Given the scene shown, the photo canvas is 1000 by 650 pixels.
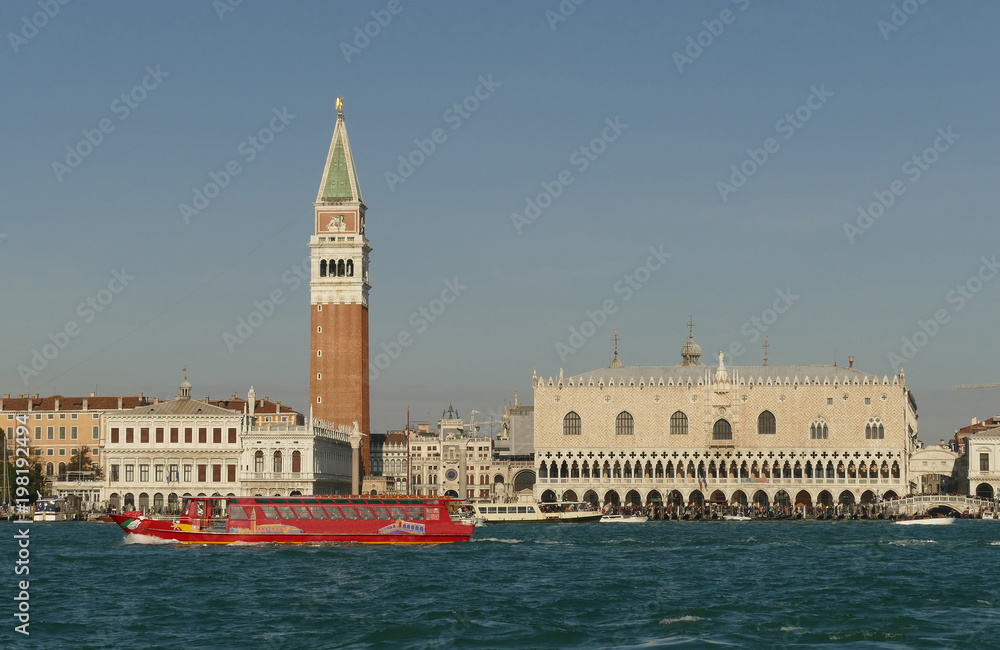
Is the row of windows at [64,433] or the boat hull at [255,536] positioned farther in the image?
the row of windows at [64,433]

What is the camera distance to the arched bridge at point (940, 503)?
100 metres

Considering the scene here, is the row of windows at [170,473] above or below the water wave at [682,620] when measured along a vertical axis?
above

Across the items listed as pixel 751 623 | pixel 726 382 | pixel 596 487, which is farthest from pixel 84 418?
pixel 751 623

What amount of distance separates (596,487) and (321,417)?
23.5 metres

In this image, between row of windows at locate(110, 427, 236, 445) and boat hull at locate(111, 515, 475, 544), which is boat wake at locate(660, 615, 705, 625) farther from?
row of windows at locate(110, 427, 236, 445)

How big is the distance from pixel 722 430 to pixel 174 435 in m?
42.1

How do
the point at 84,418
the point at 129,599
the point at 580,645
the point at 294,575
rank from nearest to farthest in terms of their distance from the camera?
the point at 580,645 → the point at 129,599 → the point at 294,575 → the point at 84,418

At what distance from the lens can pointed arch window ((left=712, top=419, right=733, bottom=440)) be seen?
113 metres

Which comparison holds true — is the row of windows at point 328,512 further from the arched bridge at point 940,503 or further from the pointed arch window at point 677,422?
the pointed arch window at point 677,422

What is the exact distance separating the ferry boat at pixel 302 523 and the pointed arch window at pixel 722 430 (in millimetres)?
51347

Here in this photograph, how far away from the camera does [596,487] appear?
113562 millimetres

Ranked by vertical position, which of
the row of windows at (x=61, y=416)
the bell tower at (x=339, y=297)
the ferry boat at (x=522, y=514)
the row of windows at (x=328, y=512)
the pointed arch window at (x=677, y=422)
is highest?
the bell tower at (x=339, y=297)

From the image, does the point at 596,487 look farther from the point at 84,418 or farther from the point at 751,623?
the point at 751,623

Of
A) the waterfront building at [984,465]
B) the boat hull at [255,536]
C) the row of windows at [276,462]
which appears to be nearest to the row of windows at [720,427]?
the waterfront building at [984,465]
